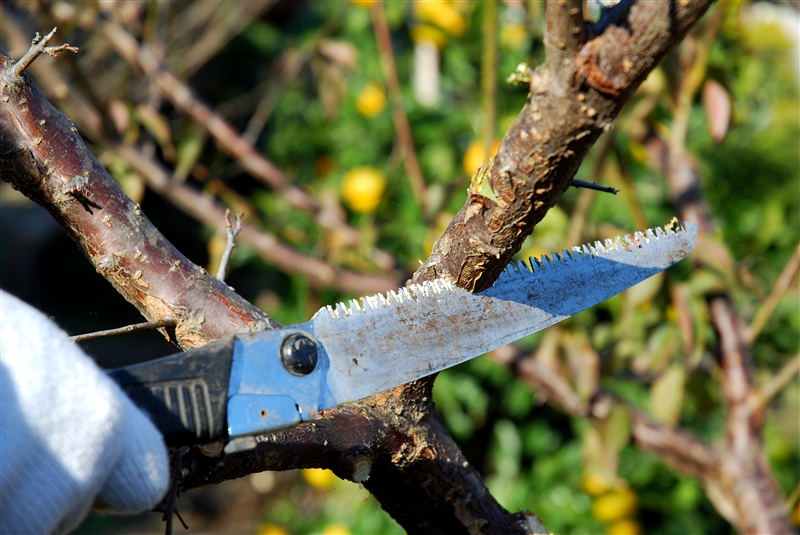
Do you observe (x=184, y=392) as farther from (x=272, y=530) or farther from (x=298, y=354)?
(x=272, y=530)

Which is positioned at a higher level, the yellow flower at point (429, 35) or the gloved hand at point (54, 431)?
the yellow flower at point (429, 35)

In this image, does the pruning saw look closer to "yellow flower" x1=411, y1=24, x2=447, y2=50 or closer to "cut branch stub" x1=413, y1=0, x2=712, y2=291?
"cut branch stub" x1=413, y1=0, x2=712, y2=291

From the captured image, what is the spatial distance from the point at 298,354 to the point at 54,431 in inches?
8.4

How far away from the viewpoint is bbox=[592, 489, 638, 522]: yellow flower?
177cm

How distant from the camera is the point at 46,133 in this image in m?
0.70

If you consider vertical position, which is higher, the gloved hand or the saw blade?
the saw blade

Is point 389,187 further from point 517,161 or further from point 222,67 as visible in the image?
point 222,67

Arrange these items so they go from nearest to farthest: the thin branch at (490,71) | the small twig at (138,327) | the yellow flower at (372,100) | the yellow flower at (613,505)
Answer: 1. the small twig at (138,327)
2. the thin branch at (490,71)
3. the yellow flower at (613,505)
4. the yellow flower at (372,100)

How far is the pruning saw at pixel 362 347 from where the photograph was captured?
2.02ft

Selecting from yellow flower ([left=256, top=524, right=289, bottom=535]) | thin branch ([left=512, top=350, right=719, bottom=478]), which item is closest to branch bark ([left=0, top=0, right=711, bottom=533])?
thin branch ([left=512, top=350, right=719, bottom=478])

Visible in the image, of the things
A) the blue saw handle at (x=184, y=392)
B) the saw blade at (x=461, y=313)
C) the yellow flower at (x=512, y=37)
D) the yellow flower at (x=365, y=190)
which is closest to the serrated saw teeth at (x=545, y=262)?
the saw blade at (x=461, y=313)

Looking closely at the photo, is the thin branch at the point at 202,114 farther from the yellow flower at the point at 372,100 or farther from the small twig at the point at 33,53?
the small twig at the point at 33,53

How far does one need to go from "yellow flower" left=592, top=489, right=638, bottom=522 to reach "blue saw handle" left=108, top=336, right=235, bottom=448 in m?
1.41

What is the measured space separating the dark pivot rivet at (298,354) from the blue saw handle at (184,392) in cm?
5
